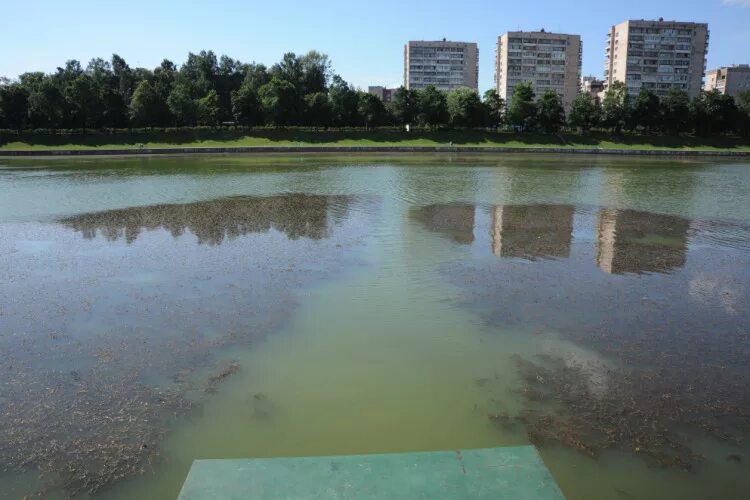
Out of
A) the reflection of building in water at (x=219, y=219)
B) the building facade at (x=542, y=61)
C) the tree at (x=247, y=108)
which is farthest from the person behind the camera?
the building facade at (x=542, y=61)

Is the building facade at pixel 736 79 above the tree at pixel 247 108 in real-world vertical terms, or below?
above

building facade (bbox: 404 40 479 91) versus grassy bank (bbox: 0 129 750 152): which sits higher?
building facade (bbox: 404 40 479 91)

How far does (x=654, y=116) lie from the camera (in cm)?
6341

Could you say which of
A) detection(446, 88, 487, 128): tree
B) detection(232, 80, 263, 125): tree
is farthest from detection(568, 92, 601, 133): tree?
detection(232, 80, 263, 125): tree

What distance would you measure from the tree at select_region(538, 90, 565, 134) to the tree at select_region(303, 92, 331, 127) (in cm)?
2482

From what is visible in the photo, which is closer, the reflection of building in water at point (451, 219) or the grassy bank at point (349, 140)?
the reflection of building in water at point (451, 219)

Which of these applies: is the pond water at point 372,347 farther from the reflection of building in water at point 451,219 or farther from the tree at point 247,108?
the tree at point 247,108

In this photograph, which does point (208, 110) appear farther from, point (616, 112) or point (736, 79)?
point (736, 79)

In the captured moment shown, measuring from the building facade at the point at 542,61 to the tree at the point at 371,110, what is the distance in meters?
40.7

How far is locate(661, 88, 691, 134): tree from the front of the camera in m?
63.2

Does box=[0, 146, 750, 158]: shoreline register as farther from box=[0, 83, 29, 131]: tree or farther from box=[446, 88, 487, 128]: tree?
box=[446, 88, 487, 128]: tree

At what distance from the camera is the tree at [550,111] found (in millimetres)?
62906

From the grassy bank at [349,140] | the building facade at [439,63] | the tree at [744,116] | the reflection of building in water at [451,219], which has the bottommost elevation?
the reflection of building in water at [451,219]

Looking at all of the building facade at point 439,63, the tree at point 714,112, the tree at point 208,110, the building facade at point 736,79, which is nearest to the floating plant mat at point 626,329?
the tree at point 208,110
